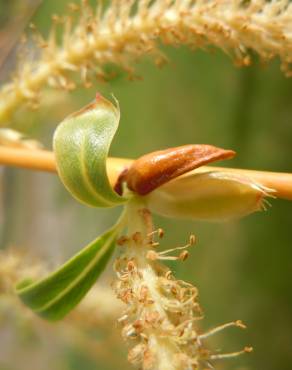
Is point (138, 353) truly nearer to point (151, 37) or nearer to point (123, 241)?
point (123, 241)

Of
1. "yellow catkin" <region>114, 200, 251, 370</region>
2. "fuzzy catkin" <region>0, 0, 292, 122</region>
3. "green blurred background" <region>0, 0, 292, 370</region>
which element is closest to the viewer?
"yellow catkin" <region>114, 200, 251, 370</region>

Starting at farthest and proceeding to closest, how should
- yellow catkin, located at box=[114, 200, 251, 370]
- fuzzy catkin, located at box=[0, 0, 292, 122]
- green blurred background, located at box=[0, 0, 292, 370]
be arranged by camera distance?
1. green blurred background, located at box=[0, 0, 292, 370]
2. fuzzy catkin, located at box=[0, 0, 292, 122]
3. yellow catkin, located at box=[114, 200, 251, 370]

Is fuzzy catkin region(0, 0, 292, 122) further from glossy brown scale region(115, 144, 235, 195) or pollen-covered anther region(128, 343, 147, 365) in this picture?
pollen-covered anther region(128, 343, 147, 365)

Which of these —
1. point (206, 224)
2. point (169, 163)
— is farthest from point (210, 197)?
point (206, 224)

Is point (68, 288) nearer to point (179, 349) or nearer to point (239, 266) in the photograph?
point (179, 349)

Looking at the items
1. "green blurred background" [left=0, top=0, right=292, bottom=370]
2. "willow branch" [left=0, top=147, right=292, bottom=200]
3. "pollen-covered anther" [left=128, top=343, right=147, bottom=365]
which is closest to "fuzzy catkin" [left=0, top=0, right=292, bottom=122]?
"willow branch" [left=0, top=147, right=292, bottom=200]

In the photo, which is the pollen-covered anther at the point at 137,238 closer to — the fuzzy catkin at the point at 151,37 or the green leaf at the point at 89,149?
the green leaf at the point at 89,149
